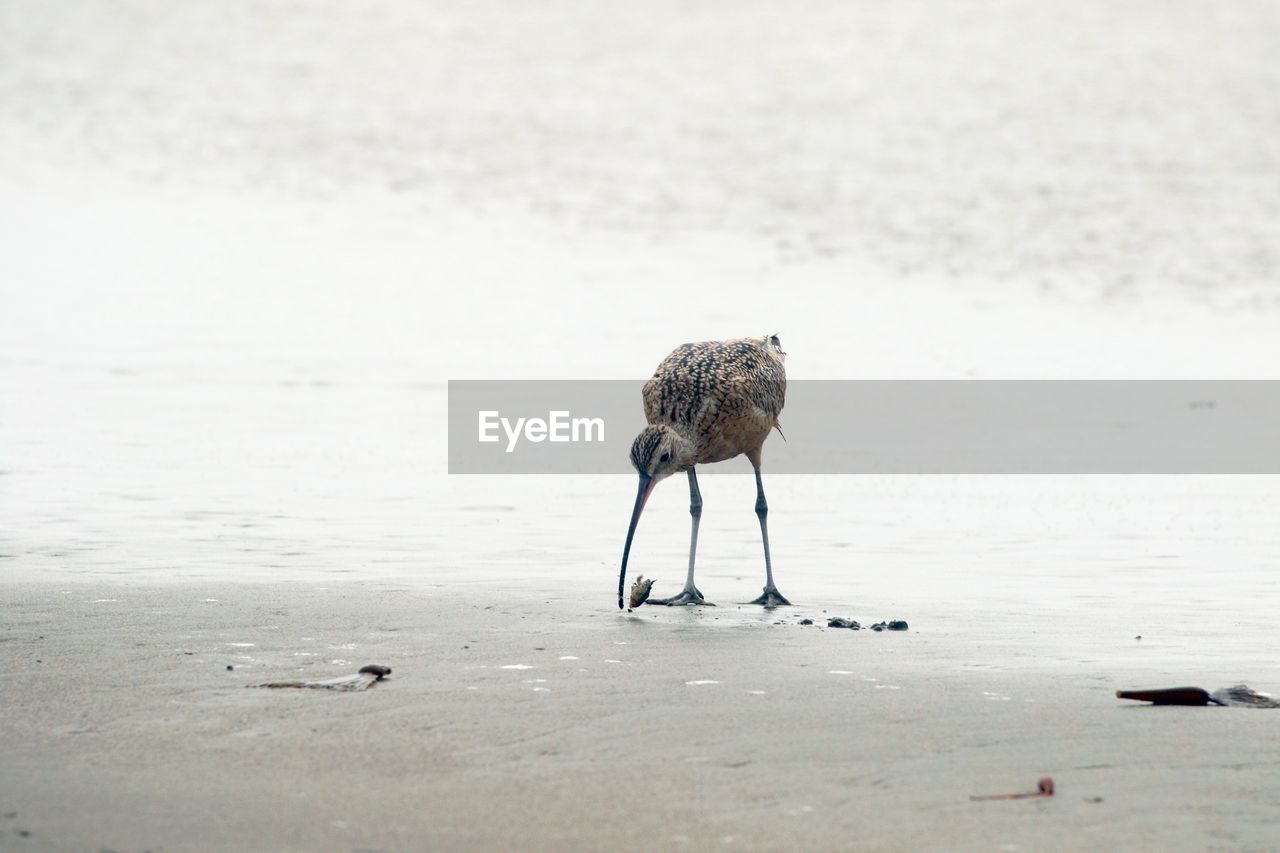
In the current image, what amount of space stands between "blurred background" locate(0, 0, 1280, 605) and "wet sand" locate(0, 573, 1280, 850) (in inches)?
84.5

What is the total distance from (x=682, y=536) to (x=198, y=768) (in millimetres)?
5966

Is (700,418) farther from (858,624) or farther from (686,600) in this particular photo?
(858,624)

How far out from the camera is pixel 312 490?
490 inches

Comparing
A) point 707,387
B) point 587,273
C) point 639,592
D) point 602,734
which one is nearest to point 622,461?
point 707,387

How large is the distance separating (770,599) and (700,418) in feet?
3.35

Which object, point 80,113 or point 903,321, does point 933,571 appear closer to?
point 903,321

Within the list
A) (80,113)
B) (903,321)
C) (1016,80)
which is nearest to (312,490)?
(903,321)

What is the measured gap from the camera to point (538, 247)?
27.8m

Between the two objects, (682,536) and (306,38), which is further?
(306,38)

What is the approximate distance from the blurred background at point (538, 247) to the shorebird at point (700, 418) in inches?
35.8

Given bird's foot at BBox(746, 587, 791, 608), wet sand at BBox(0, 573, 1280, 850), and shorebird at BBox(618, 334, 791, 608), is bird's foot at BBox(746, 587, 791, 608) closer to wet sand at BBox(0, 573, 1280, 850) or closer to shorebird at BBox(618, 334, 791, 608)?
shorebird at BBox(618, 334, 791, 608)

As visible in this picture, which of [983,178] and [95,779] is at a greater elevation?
[983,178]

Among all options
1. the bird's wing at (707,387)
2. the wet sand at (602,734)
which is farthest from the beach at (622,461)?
the bird's wing at (707,387)

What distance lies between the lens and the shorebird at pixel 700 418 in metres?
8.65
